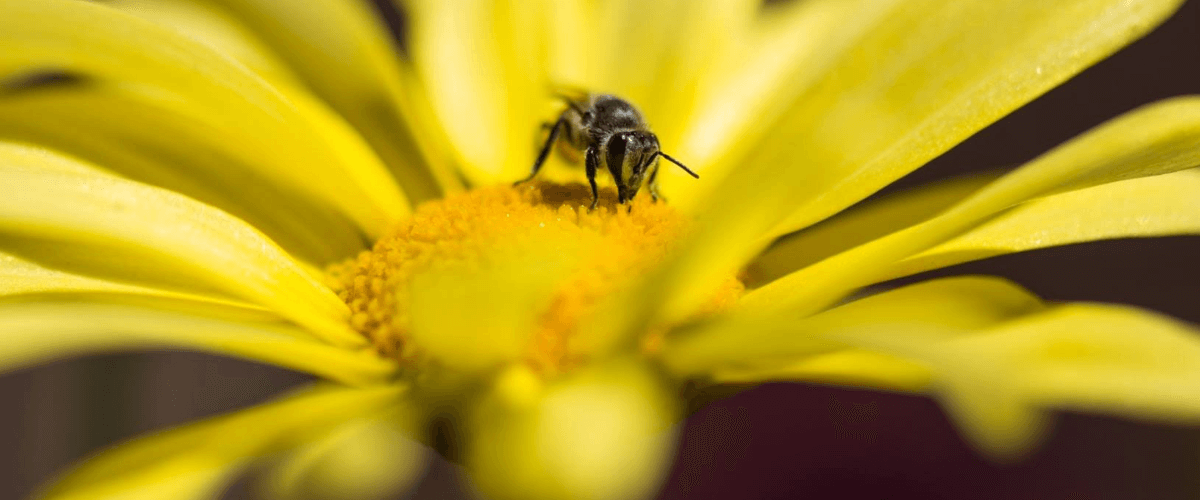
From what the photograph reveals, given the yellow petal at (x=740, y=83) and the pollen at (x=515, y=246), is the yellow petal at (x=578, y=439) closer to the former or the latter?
the pollen at (x=515, y=246)

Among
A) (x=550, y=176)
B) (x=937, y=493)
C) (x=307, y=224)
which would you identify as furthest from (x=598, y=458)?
(x=937, y=493)

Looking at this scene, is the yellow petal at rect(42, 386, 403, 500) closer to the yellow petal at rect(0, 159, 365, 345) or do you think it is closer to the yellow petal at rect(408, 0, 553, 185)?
A: the yellow petal at rect(0, 159, 365, 345)

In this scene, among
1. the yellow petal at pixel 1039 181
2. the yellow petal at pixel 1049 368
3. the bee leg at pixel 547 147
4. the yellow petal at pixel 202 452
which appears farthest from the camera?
the bee leg at pixel 547 147

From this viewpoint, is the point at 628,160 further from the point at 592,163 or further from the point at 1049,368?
the point at 1049,368

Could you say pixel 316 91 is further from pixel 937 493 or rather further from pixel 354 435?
pixel 937 493

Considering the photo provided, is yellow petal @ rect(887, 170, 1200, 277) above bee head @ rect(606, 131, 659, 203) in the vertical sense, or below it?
below

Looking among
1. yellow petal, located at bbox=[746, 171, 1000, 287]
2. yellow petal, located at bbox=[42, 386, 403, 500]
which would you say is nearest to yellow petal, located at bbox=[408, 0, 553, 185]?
yellow petal, located at bbox=[746, 171, 1000, 287]

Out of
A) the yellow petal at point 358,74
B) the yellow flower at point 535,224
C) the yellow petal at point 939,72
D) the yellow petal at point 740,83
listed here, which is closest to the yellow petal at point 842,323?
the yellow flower at point 535,224
